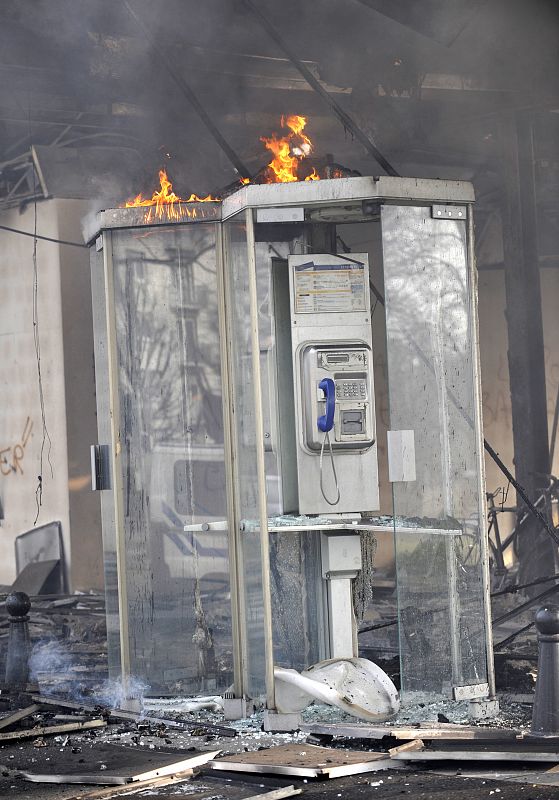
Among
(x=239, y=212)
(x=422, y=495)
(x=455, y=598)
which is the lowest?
(x=455, y=598)

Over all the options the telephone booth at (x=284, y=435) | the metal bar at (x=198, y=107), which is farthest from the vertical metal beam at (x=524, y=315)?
the telephone booth at (x=284, y=435)

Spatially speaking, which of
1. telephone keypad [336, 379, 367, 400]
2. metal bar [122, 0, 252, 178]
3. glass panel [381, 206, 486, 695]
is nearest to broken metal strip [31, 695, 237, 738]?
glass panel [381, 206, 486, 695]

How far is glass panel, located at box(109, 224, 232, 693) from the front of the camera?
788 cm

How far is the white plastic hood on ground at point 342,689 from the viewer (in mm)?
6906

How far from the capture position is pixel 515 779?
564cm

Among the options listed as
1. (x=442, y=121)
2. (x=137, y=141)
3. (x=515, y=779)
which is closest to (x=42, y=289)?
(x=137, y=141)

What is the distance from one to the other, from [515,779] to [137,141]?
31.4 feet

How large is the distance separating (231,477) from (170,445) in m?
0.46

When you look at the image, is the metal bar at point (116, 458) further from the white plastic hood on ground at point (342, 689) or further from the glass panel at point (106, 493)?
the white plastic hood on ground at point (342, 689)

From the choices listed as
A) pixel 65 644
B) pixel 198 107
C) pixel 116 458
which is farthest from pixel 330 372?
pixel 65 644

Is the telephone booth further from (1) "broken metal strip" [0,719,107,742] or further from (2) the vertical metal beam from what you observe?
(2) the vertical metal beam

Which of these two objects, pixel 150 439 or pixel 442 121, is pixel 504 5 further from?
pixel 150 439

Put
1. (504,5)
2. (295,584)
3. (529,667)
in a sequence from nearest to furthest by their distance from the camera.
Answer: (295,584) → (529,667) → (504,5)

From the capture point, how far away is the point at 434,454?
732cm
